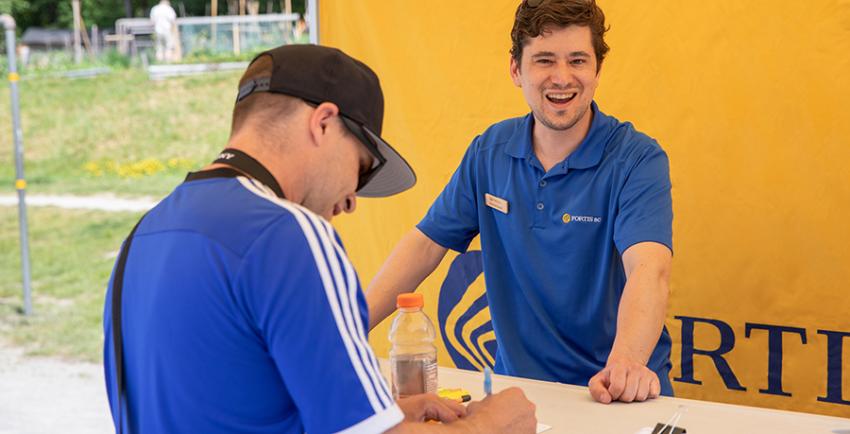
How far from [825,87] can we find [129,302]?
6.86 feet

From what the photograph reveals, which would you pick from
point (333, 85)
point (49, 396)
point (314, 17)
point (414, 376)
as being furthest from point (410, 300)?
point (49, 396)

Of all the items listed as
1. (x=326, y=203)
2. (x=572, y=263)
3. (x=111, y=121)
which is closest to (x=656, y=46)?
(x=572, y=263)

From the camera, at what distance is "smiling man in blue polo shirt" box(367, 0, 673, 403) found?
7.01 feet

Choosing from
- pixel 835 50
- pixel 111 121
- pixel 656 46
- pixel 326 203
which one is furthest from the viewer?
pixel 111 121

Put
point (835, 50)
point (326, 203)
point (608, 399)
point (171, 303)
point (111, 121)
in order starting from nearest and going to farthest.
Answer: point (171, 303) → point (326, 203) → point (608, 399) → point (835, 50) → point (111, 121)

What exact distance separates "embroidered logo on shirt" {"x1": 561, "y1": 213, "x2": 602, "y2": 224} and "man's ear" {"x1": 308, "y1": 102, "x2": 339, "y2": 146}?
107cm

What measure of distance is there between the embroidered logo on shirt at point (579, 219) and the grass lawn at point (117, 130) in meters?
8.07

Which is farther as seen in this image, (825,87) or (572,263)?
(825,87)

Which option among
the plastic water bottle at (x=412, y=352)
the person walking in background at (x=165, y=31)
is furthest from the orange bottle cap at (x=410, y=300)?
the person walking in background at (x=165, y=31)

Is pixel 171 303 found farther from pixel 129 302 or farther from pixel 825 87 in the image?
pixel 825 87

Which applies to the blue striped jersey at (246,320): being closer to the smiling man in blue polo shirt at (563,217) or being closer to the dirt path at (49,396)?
the smiling man in blue polo shirt at (563,217)

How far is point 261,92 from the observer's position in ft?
4.03

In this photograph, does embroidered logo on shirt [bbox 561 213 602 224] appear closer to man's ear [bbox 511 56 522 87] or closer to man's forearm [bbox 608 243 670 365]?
man's forearm [bbox 608 243 670 365]

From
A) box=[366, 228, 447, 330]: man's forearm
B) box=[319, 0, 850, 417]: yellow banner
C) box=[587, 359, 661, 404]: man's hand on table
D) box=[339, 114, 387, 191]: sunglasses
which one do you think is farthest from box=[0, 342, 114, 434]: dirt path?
box=[339, 114, 387, 191]: sunglasses
